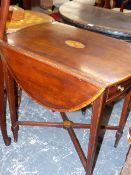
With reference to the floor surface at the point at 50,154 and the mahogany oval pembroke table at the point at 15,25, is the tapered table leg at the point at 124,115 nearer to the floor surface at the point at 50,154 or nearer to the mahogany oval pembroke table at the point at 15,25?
the floor surface at the point at 50,154

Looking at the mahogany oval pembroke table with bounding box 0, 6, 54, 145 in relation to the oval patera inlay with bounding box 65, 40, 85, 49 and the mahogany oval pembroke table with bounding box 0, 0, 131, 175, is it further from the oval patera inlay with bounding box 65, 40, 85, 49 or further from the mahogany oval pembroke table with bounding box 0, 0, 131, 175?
the oval patera inlay with bounding box 65, 40, 85, 49

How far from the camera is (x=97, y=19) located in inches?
68.6

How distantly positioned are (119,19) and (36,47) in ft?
2.90

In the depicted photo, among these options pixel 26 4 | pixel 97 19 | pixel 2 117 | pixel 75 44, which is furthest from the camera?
pixel 26 4

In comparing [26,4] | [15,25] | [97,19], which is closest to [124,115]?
[97,19]

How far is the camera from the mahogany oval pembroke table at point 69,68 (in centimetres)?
99

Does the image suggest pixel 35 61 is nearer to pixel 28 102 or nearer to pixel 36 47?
pixel 36 47

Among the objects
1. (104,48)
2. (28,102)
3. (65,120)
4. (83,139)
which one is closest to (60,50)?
(104,48)

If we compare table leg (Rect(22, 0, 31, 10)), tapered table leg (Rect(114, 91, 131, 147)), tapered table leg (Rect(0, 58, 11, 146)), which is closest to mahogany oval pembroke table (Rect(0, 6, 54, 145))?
tapered table leg (Rect(0, 58, 11, 146))

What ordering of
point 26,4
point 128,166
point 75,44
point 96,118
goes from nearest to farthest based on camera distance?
point 128,166
point 96,118
point 75,44
point 26,4

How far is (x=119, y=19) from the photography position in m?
1.81

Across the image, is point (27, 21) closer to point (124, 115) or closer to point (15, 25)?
point (15, 25)

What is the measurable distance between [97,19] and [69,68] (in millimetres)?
863

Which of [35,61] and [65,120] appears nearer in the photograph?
[35,61]
